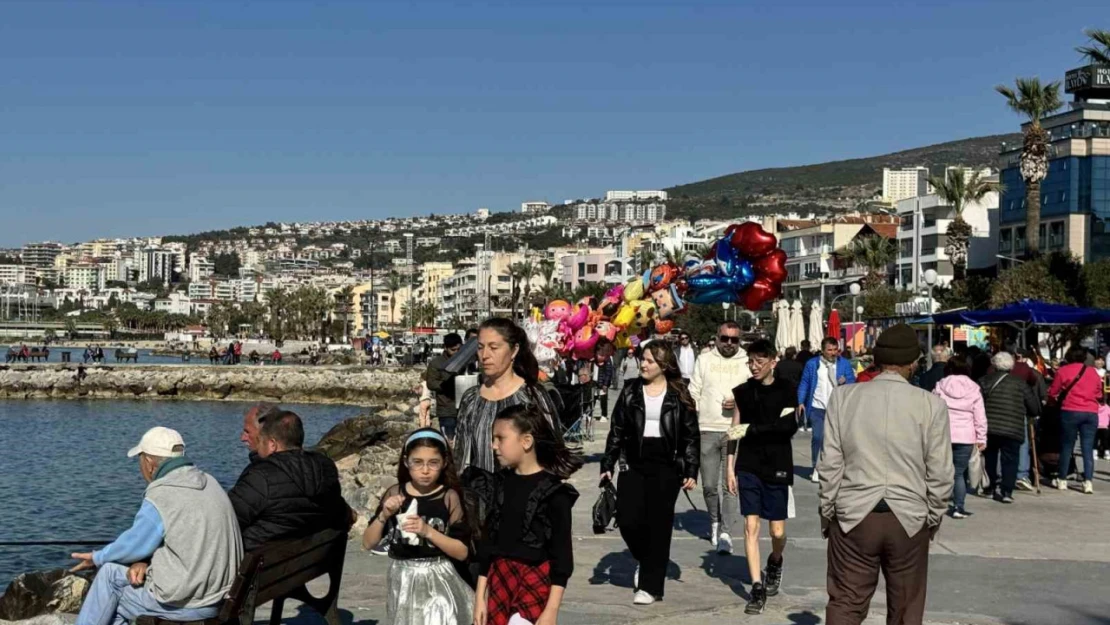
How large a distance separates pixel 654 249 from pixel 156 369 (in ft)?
175

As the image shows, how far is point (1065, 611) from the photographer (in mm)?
8289

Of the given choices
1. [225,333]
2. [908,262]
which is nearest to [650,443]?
[908,262]

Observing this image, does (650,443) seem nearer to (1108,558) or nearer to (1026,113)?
(1108,558)

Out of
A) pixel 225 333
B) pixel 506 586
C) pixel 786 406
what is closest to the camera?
pixel 506 586

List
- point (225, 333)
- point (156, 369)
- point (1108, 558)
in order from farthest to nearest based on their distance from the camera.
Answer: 1. point (225, 333)
2. point (156, 369)
3. point (1108, 558)

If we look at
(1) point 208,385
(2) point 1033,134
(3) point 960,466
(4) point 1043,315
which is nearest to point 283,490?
(3) point 960,466

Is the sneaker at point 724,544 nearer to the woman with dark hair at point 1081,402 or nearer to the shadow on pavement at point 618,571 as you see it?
the shadow on pavement at point 618,571

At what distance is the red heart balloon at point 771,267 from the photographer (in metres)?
15.7

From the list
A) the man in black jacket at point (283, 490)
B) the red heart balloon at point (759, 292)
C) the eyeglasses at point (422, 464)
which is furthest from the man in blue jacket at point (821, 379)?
the eyeglasses at point (422, 464)

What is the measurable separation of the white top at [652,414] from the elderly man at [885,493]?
243cm

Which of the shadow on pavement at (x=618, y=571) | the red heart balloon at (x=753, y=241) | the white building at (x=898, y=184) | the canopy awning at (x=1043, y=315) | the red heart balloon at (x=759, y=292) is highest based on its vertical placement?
the white building at (x=898, y=184)

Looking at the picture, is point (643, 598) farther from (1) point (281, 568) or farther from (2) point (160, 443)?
(2) point (160, 443)

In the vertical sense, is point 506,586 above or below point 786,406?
below

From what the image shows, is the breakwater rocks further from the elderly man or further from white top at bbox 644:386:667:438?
the elderly man
